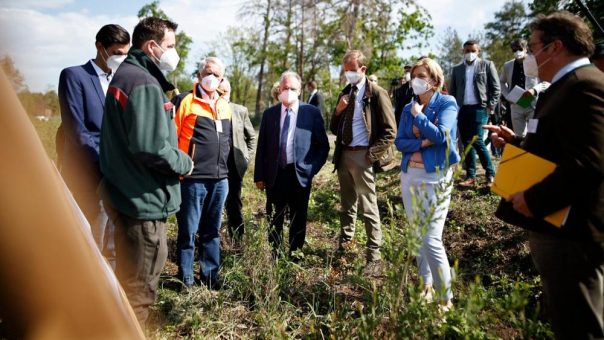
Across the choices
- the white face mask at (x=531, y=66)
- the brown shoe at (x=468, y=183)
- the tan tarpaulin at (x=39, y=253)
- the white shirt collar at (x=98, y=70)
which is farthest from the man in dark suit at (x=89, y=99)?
the brown shoe at (x=468, y=183)

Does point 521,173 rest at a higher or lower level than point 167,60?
lower

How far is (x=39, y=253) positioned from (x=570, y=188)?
77.7 inches

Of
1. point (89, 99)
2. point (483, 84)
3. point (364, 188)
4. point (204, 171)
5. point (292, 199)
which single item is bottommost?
point (292, 199)

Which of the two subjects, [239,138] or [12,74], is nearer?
[12,74]

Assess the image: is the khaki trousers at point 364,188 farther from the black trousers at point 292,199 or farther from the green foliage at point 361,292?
the black trousers at point 292,199

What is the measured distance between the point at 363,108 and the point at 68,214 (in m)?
3.80

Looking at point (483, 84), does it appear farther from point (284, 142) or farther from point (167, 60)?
point (167, 60)

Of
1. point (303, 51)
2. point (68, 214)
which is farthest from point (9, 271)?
point (303, 51)

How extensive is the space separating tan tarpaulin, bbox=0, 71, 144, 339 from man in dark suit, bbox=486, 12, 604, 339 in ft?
6.01

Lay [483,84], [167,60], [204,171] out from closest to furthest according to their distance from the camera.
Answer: [167,60] < [204,171] < [483,84]

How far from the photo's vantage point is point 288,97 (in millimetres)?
4344

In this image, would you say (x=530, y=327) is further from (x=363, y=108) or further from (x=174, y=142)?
(x=363, y=108)

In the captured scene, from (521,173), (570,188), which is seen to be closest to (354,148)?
(521,173)

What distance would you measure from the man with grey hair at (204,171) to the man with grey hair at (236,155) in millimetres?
305
